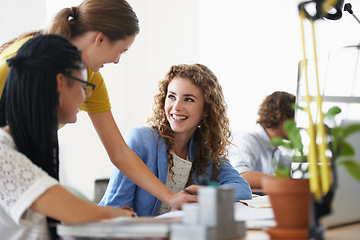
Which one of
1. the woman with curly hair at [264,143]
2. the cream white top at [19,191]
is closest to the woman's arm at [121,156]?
the cream white top at [19,191]

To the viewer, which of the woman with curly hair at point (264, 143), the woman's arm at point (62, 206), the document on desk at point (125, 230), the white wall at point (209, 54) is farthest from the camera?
the white wall at point (209, 54)

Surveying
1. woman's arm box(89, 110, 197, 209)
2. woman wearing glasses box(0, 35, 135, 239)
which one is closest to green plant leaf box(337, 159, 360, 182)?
woman wearing glasses box(0, 35, 135, 239)

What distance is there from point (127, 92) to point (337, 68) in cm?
413

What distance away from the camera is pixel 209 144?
2148 millimetres

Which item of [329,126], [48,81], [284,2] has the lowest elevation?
[329,126]

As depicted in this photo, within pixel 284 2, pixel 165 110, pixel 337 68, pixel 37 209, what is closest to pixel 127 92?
pixel 284 2

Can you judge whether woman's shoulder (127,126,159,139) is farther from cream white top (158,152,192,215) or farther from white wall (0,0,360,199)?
white wall (0,0,360,199)

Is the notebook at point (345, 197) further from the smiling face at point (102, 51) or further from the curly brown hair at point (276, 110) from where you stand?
the curly brown hair at point (276, 110)

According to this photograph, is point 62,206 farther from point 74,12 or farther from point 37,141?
point 74,12

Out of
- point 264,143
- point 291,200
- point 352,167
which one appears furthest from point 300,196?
point 264,143

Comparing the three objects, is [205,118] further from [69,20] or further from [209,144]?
[69,20]

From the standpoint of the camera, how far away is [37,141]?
3.66 feet

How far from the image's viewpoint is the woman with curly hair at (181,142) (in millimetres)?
1973

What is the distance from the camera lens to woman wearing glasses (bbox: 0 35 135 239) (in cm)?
101
